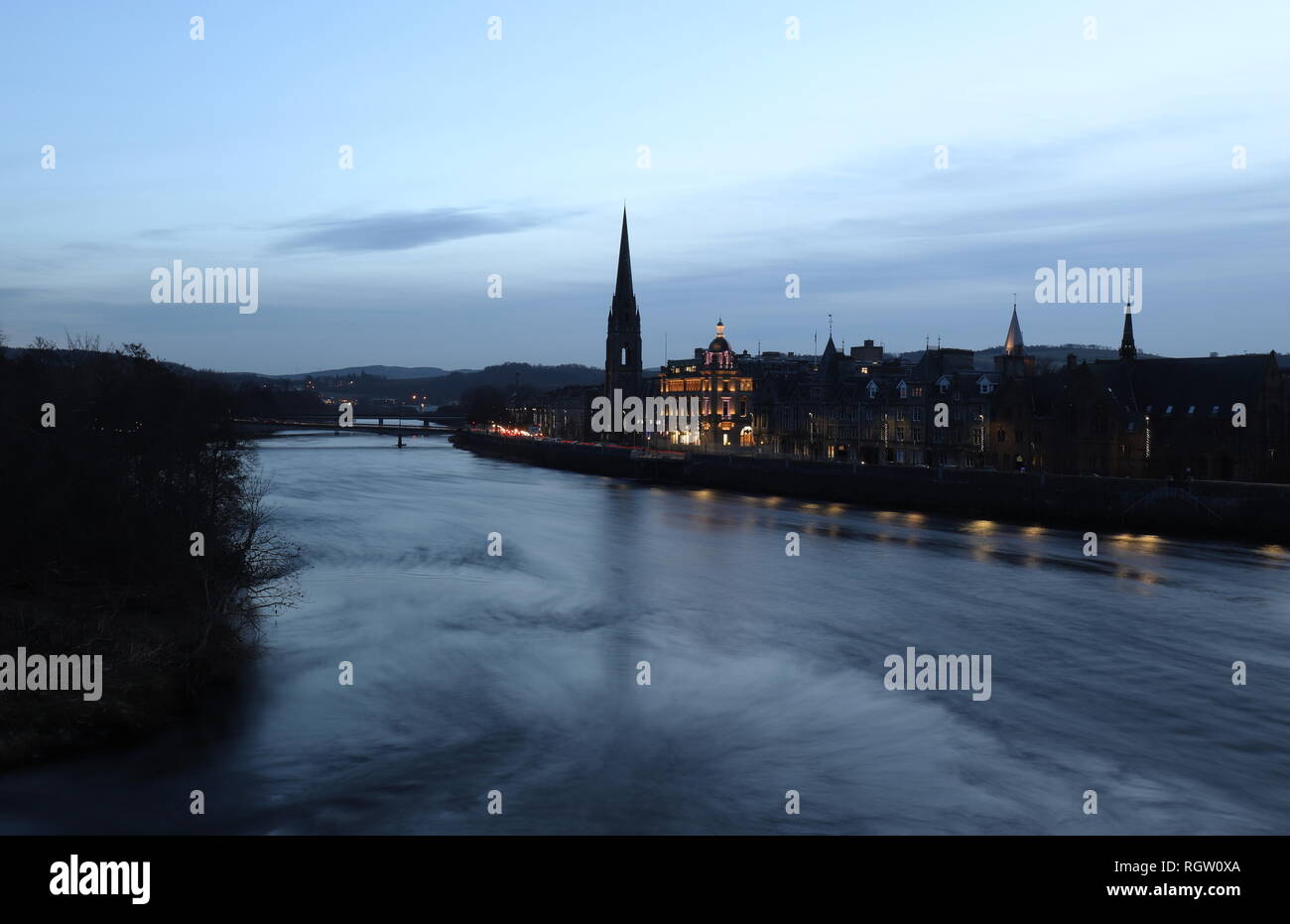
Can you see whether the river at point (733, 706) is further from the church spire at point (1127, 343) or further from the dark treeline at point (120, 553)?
the church spire at point (1127, 343)

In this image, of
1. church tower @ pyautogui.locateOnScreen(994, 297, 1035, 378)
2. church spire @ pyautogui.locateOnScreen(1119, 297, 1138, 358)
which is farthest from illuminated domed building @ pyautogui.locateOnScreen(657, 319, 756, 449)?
church spire @ pyautogui.locateOnScreen(1119, 297, 1138, 358)

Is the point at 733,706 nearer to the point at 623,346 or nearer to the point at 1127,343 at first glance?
the point at 1127,343

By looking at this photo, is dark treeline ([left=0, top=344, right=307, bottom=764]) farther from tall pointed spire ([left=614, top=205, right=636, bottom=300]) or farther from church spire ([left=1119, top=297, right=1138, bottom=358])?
tall pointed spire ([left=614, top=205, right=636, bottom=300])

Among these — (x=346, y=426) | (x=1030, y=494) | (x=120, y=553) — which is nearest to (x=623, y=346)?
(x=346, y=426)

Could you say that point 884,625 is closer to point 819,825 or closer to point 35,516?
point 819,825
